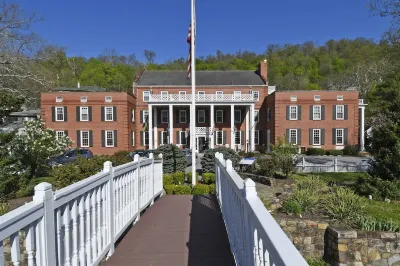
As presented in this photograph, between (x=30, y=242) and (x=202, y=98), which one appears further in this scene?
(x=202, y=98)

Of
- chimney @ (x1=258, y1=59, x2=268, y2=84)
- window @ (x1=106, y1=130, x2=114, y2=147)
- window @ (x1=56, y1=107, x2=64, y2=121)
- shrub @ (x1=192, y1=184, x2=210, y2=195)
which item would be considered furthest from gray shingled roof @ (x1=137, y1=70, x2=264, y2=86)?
shrub @ (x1=192, y1=184, x2=210, y2=195)

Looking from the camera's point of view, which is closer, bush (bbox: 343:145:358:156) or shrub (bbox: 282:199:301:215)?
shrub (bbox: 282:199:301:215)

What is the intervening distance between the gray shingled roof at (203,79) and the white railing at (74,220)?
3925cm

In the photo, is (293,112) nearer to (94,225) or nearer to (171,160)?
(171,160)

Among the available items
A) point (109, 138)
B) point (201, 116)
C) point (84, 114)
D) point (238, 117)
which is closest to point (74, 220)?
point (109, 138)

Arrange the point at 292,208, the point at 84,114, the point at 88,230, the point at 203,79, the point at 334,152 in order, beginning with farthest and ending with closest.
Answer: the point at 203,79
the point at 84,114
the point at 334,152
the point at 292,208
the point at 88,230

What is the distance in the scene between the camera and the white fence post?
7.64ft

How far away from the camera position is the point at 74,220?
121 inches

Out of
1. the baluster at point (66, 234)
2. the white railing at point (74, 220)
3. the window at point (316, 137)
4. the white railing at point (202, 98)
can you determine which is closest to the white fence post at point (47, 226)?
the white railing at point (74, 220)

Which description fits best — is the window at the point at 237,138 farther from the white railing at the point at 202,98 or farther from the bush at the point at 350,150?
the bush at the point at 350,150

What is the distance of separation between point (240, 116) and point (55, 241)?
133 ft

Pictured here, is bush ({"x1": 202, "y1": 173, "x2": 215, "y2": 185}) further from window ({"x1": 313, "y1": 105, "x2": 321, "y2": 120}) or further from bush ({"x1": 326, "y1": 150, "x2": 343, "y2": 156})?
window ({"x1": 313, "y1": 105, "x2": 321, "y2": 120})

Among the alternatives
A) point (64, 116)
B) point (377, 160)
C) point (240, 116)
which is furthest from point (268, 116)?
point (377, 160)

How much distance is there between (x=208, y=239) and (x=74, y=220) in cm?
251
